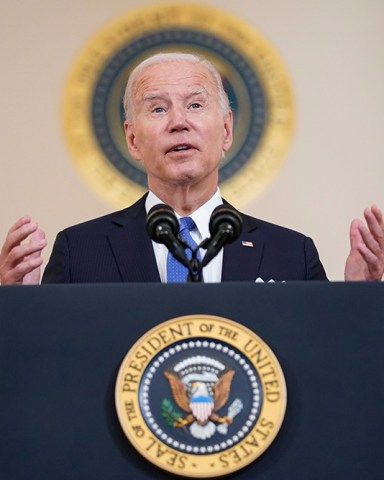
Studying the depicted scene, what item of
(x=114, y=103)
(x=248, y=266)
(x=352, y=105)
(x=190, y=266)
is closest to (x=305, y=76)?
(x=352, y=105)

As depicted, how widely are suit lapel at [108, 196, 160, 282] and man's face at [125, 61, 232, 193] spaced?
0.48 ft

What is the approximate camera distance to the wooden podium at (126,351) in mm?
1454

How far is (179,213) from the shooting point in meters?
2.56

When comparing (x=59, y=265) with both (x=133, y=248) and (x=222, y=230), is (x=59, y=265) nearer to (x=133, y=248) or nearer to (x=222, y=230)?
(x=133, y=248)

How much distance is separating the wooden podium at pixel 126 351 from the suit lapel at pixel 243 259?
74 centimetres

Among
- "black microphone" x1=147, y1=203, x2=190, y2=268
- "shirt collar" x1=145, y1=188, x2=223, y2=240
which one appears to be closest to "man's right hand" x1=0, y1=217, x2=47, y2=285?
"black microphone" x1=147, y1=203, x2=190, y2=268

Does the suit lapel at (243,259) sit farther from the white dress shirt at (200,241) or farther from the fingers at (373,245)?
the fingers at (373,245)

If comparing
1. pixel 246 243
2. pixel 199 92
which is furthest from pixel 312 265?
pixel 199 92

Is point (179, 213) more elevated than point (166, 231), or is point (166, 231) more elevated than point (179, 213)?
point (179, 213)

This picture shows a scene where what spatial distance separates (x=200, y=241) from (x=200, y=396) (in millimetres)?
1065

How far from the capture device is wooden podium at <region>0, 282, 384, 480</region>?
1.45 m

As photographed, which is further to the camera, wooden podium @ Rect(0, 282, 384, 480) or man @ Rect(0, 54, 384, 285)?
man @ Rect(0, 54, 384, 285)

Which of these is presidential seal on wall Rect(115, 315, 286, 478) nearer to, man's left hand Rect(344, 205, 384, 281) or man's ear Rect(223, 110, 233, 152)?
man's left hand Rect(344, 205, 384, 281)

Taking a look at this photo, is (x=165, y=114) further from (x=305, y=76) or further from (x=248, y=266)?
(x=305, y=76)
